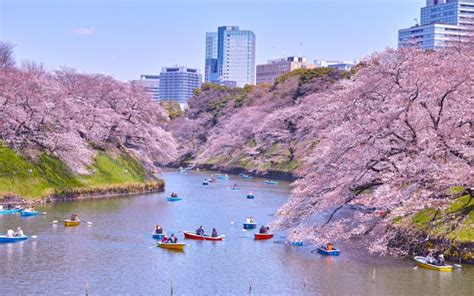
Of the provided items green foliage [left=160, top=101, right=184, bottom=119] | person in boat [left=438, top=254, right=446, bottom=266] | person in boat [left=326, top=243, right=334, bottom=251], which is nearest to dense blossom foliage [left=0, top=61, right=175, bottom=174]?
person in boat [left=326, top=243, right=334, bottom=251]

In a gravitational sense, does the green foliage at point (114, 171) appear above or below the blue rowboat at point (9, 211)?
above

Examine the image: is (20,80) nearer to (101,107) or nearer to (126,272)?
(101,107)

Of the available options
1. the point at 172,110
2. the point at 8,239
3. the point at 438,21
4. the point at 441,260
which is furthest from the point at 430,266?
the point at 438,21

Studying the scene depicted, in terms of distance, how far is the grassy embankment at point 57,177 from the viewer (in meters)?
47.8

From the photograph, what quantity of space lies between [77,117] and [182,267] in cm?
2933

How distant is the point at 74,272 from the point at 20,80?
26438mm

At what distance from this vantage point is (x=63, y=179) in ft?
172

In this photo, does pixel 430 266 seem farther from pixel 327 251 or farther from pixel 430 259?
pixel 327 251

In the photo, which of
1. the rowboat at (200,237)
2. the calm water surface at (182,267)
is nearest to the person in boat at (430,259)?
the calm water surface at (182,267)

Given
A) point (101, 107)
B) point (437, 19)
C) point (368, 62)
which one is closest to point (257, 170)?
point (101, 107)

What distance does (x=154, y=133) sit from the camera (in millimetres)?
70375

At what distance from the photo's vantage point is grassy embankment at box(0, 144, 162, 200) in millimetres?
47812

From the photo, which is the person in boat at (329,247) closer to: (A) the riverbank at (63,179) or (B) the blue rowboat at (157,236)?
(B) the blue rowboat at (157,236)

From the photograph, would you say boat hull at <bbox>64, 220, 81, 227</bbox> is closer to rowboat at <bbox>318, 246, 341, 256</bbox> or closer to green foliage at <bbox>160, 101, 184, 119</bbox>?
rowboat at <bbox>318, 246, 341, 256</bbox>
